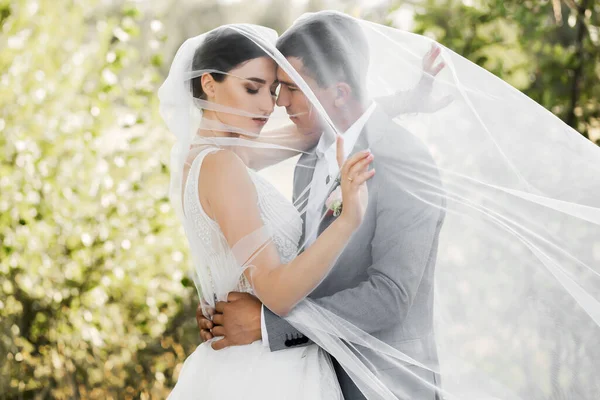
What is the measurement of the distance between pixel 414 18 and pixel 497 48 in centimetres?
60

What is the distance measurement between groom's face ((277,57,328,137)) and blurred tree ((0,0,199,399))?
2215 mm

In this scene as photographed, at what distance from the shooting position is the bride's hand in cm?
191

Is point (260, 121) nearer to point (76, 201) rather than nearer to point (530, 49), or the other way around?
point (76, 201)

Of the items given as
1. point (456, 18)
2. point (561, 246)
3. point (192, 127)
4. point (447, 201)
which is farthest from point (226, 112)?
point (456, 18)

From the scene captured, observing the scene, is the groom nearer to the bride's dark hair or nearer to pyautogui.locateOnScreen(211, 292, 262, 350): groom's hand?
pyautogui.locateOnScreen(211, 292, 262, 350): groom's hand

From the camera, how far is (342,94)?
218 centimetres

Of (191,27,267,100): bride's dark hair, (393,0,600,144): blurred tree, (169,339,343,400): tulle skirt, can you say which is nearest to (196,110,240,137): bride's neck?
(191,27,267,100): bride's dark hair

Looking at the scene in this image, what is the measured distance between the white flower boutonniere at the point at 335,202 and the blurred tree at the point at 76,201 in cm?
231

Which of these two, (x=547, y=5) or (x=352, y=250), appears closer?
(x=352, y=250)

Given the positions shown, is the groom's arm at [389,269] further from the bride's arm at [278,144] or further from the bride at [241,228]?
the bride's arm at [278,144]

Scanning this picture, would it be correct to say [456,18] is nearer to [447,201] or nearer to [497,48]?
[497,48]

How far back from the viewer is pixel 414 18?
4.42 m

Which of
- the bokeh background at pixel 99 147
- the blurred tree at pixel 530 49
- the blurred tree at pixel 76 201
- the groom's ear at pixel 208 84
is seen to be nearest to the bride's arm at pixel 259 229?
the groom's ear at pixel 208 84

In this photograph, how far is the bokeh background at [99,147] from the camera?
14.5 feet
